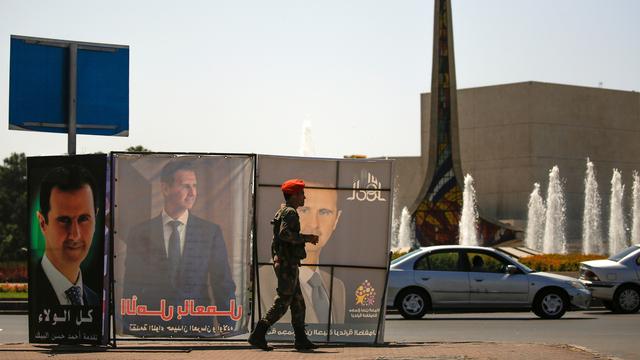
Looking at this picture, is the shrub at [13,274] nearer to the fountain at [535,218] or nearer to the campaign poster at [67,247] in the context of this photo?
the campaign poster at [67,247]

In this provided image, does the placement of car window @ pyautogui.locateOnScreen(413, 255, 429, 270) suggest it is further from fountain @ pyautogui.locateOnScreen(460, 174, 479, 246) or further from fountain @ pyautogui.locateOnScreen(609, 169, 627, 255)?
fountain @ pyautogui.locateOnScreen(609, 169, 627, 255)

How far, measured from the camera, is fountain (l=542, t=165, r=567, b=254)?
192 ft

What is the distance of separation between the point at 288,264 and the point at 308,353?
93 centimetres

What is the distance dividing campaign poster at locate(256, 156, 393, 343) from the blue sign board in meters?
1.82

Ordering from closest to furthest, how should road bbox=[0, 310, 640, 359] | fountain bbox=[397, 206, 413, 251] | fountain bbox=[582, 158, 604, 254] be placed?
road bbox=[0, 310, 640, 359], fountain bbox=[397, 206, 413, 251], fountain bbox=[582, 158, 604, 254]

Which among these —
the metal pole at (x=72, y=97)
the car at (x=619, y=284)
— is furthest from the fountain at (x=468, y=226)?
the metal pole at (x=72, y=97)

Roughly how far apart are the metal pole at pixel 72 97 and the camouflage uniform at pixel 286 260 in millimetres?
2442

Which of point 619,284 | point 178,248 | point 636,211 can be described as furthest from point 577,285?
point 636,211

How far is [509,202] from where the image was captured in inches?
2496

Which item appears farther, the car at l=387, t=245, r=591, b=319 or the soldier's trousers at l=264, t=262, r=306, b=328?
the car at l=387, t=245, r=591, b=319

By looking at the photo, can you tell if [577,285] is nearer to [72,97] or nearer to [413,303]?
[413,303]

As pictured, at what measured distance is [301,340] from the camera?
12.3 meters

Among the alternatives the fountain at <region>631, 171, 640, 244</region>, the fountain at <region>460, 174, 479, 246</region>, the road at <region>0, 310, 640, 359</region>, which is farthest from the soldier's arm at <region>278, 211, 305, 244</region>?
the fountain at <region>631, 171, 640, 244</region>

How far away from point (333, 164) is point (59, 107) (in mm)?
3075
